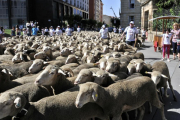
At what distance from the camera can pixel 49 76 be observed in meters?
3.73

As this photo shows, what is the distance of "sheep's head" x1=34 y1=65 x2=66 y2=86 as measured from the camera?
3.62m

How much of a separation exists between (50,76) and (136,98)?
5.42 feet

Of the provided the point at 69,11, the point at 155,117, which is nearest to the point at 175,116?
the point at 155,117

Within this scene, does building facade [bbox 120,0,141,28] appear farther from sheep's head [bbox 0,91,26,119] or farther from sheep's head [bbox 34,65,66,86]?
sheep's head [bbox 0,91,26,119]

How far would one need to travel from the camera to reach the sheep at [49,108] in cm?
274

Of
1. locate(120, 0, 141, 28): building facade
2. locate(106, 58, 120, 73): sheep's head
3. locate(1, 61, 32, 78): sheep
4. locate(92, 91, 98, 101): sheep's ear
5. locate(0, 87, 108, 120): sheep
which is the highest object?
locate(120, 0, 141, 28): building facade

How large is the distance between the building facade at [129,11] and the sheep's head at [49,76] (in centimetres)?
3289

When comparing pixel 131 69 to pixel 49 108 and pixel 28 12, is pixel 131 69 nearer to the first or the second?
pixel 49 108

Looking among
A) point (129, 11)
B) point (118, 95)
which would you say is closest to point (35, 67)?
point (118, 95)

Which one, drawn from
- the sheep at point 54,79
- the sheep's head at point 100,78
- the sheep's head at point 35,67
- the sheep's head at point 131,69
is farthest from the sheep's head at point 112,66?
the sheep's head at point 35,67

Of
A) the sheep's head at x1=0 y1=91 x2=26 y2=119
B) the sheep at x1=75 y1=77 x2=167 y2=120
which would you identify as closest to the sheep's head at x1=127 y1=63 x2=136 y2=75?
the sheep at x1=75 y1=77 x2=167 y2=120

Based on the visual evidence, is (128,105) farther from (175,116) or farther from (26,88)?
(26,88)

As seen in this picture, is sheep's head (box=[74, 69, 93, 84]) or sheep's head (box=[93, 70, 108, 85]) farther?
sheep's head (box=[93, 70, 108, 85])

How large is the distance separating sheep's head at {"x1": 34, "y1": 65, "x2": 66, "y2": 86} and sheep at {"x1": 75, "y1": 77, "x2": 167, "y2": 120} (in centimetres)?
69
